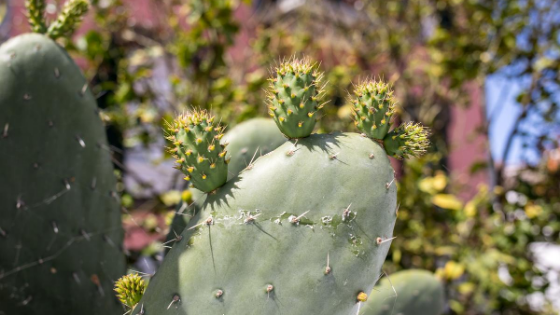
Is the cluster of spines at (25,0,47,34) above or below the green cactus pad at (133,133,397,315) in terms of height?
above

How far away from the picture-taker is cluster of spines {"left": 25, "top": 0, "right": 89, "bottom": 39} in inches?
61.7

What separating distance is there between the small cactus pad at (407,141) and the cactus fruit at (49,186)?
85 cm

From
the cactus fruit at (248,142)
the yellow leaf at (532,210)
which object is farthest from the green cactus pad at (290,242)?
the yellow leaf at (532,210)

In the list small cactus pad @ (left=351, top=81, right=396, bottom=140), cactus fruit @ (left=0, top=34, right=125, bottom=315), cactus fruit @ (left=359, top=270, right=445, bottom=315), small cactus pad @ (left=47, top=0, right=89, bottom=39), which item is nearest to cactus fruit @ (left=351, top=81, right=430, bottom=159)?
small cactus pad @ (left=351, top=81, right=396, bottom=140)

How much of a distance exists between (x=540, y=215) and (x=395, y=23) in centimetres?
214

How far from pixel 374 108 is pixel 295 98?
17 cm

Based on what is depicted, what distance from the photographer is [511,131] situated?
377 centimetres

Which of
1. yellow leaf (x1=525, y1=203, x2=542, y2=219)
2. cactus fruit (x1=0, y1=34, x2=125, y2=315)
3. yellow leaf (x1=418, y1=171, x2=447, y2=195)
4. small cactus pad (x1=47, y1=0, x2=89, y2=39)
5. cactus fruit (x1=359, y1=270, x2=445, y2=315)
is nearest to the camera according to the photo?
cactus fruit (x1=0, y1=34, x2=125, y2=315)

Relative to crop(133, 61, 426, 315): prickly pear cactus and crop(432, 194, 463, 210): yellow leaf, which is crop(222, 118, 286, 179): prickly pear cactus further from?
crop(432, 194, 463, 210): yellow leaf

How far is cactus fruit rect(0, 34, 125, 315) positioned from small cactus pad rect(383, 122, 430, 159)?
2.79ft

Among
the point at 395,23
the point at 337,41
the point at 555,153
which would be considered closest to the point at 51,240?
the point at 555,153

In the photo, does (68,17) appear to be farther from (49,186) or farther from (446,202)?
(446,202)

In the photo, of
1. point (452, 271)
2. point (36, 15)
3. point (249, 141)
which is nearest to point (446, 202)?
point (452, 271)

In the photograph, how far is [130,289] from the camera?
3.70 ft
